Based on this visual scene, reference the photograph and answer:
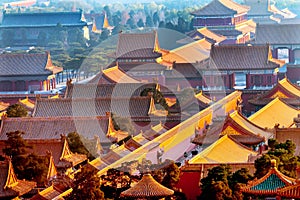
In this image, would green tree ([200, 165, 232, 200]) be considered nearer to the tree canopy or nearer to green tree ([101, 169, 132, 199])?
the tree canopy

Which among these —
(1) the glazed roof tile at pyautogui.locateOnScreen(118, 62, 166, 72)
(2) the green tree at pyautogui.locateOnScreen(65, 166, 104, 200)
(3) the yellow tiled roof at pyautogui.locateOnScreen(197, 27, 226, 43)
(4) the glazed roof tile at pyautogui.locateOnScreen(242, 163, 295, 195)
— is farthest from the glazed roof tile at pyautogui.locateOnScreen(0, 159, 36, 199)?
(3) the yellow tiled roof at pyautogui.locateOnScreen(197, 27, 226, 43)

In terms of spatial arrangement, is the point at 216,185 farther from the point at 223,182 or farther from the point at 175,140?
the point at 175,140

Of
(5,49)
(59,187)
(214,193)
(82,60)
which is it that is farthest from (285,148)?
(5,49)

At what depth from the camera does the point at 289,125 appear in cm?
3691

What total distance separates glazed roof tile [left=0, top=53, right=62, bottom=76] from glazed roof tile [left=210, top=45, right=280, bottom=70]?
27.9ft

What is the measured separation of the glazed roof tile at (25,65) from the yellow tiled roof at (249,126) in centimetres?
2069

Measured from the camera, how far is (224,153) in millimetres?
29484

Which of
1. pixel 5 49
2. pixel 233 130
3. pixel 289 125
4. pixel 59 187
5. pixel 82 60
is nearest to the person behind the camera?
pixel 59 187

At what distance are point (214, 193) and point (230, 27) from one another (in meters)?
53.6

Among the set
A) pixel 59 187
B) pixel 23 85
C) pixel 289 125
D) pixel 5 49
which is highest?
pixel 59 187

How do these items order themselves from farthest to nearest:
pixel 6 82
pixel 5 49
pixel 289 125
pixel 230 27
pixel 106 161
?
pixel 5 49 < pixel 230 27 < pixel 6 82 < pixel 289 125 < pixel 106 161

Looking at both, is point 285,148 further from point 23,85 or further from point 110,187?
point 23,85

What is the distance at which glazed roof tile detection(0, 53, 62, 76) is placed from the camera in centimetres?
5359

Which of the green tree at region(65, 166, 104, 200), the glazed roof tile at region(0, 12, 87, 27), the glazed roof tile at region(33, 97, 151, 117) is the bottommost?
the glazed roof tile at region(0, 12, 87, 27)
